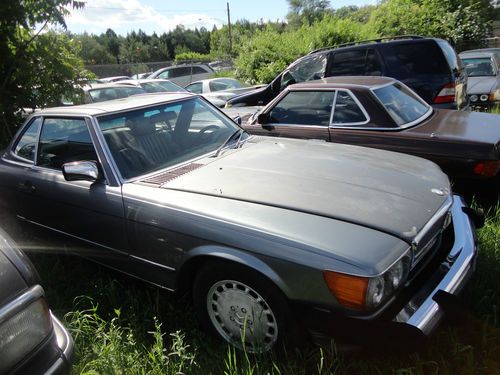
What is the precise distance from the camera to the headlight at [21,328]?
1.70m

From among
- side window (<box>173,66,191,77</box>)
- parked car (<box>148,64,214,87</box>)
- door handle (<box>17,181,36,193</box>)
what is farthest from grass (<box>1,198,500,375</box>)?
side window (<box>173,66,191,77</box>)

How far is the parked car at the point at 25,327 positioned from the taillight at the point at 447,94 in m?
5.64

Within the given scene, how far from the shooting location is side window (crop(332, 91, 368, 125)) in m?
4.62

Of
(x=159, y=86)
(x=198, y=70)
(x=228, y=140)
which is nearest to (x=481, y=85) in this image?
(x=159, y=86)

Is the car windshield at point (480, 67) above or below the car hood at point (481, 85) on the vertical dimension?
above

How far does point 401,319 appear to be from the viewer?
204 cm

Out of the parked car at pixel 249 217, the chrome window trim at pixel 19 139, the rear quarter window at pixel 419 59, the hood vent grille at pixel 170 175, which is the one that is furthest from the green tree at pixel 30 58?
the rear quarter window at pixel 419 59

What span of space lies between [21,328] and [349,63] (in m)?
6.28

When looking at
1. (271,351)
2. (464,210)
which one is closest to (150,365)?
(271,351)

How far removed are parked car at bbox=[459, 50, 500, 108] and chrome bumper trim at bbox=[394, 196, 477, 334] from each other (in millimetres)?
7071

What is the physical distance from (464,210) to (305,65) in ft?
16.2

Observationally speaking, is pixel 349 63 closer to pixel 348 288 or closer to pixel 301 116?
pixel 301 116

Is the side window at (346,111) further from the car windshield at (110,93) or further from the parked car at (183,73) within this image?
the parked car at (183,73)

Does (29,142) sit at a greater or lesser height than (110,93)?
greater
